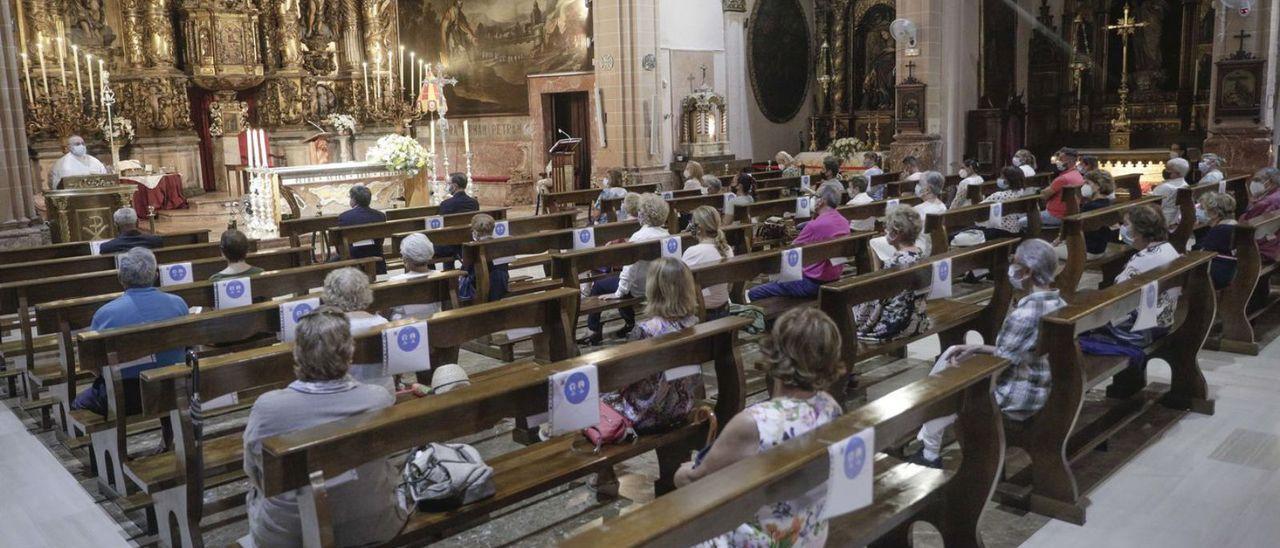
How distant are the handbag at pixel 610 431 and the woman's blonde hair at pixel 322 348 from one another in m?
1.17

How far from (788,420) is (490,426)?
1.04 metres

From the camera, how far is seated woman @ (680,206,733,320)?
6211 mm

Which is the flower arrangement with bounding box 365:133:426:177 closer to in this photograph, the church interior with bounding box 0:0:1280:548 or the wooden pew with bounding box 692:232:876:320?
the church interior with bounding box 0:0:1280:548

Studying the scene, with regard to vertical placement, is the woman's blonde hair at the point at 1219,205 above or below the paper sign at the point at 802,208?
above

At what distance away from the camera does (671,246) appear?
273 inches

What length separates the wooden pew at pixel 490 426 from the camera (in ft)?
9.08

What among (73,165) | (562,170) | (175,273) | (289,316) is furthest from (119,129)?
(289,316)

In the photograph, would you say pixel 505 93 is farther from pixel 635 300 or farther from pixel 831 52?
pixel 635 300

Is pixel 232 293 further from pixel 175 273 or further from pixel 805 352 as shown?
pixel 805 352

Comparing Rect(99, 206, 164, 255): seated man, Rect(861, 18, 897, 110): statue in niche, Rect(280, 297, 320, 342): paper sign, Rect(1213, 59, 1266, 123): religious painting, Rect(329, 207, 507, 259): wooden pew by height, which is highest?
Rect(861, 18, 897, 110): statue in niche

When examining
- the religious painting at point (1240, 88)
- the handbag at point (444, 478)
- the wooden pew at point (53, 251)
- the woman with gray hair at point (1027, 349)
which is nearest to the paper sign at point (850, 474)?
the handbag at point (444, 478)

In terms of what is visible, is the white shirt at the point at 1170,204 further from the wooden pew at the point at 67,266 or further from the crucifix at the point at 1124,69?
the crucifix at the point at 1124,69

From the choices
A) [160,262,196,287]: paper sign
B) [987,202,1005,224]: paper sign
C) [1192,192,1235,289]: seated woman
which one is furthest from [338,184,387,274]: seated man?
[1192,192,1235,289]: seated woman

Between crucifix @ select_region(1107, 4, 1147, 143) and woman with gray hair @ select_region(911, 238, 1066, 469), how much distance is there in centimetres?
1530
